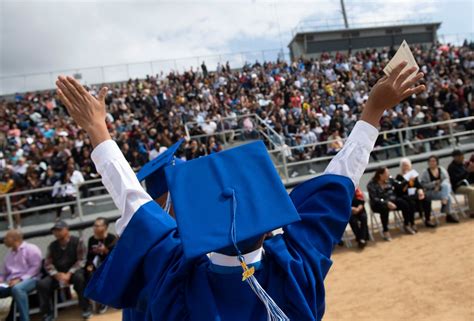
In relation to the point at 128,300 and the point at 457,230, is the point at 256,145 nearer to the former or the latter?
the point at 128,300

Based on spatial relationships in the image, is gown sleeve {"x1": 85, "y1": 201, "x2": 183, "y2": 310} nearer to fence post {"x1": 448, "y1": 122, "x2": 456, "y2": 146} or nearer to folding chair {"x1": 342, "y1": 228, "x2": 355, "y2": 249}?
folding chair {"x1": 342, "y1": 228, "x2": 355, "y2": 249}

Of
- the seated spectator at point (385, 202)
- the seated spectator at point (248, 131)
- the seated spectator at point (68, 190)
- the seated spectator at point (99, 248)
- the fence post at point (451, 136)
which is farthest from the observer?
the seated spectator at point (248, 131)

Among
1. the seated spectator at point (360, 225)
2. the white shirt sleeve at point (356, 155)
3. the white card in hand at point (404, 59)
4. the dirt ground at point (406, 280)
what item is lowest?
the dirt ground at point (406, 280)

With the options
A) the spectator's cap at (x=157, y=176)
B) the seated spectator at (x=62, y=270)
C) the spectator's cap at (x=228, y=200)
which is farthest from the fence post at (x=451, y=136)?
the spectator's cap at (x=228, y=200)

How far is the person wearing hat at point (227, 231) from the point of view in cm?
127

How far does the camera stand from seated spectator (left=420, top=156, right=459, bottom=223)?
778cm

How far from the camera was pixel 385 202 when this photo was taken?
7441 millimetres

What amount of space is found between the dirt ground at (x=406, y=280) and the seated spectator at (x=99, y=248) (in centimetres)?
70

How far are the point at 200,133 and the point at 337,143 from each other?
4295 millimetres

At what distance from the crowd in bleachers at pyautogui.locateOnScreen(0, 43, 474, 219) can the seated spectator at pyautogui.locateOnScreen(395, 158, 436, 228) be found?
3428mm

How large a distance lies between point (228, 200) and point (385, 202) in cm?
679

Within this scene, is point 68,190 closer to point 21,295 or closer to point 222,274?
point 21,295

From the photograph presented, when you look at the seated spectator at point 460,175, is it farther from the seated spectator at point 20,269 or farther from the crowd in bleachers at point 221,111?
the seated spectator at point 20,269

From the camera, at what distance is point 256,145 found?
4.60ft
